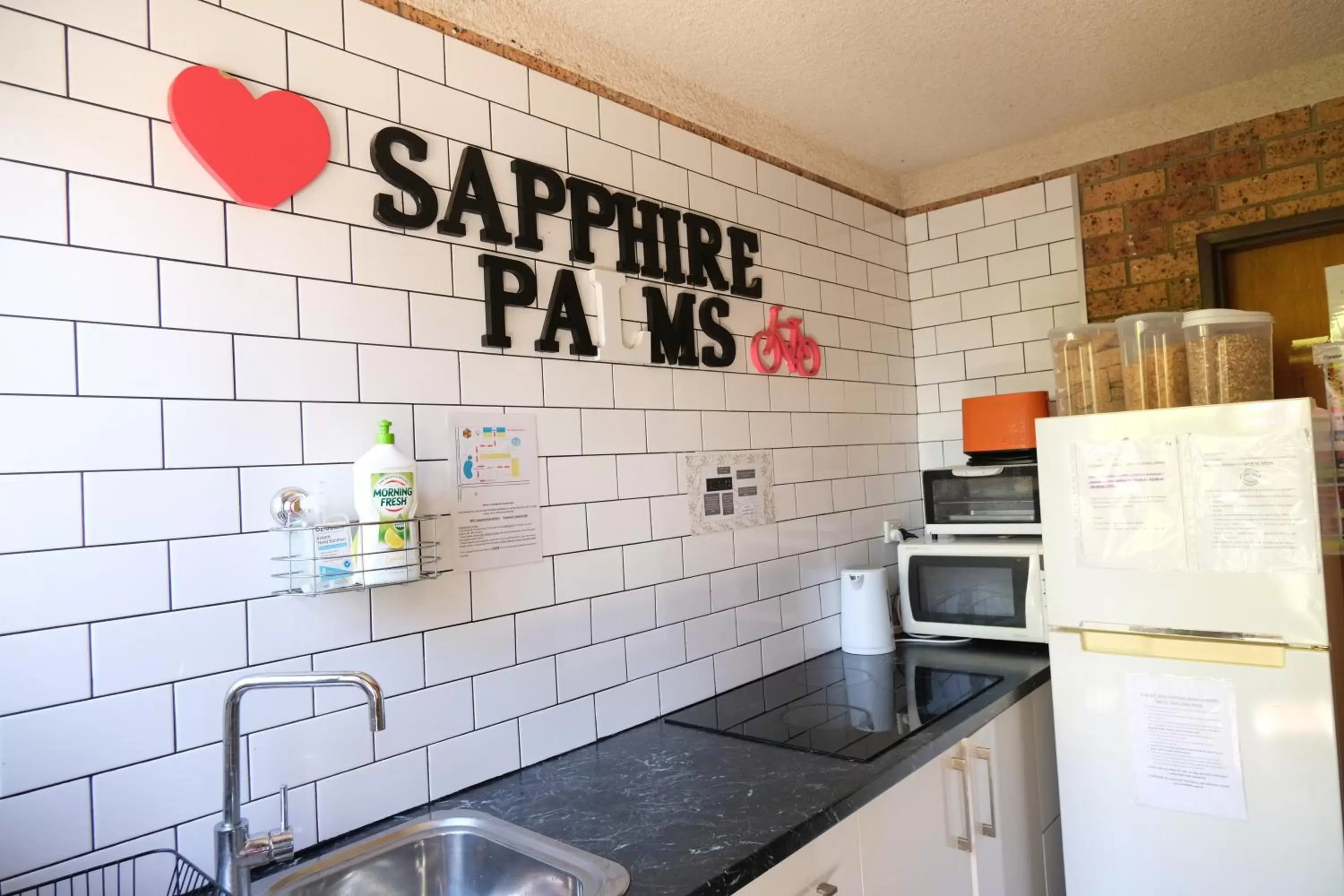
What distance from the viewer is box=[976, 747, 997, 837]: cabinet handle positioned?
1781 mm

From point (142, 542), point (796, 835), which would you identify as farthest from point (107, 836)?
point (796, 835)

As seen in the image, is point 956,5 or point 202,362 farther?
point 956,5

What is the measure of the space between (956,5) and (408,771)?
1897 mm

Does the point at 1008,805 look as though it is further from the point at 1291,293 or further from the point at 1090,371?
the point at 1291,293

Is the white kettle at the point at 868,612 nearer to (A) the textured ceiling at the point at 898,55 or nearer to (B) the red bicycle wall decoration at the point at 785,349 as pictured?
(B) the red bicycle wall decoration at the point at 785,349

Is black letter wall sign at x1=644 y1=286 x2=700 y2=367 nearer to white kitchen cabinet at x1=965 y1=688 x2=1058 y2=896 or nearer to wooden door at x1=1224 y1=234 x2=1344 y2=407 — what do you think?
white kitchen cabinet at x1=965 y1=688 x2=1058 y2=896

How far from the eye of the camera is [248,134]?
1.26m

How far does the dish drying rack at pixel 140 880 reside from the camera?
3.45 ft

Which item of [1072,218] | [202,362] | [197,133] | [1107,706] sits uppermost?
[1072,218]

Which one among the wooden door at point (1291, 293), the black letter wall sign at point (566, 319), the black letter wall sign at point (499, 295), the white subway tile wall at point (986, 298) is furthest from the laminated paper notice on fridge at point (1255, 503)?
the black letter wall sign at point (499, 295)

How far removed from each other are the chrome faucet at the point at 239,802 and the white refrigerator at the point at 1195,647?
153 cm

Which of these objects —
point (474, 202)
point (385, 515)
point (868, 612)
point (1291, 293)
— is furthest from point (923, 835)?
point (1291, 293)

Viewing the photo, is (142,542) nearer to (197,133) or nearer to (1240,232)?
(197,133)

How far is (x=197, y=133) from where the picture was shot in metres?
1.21
